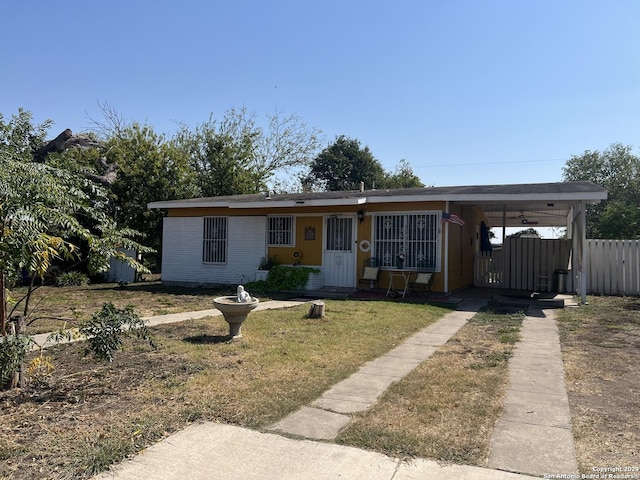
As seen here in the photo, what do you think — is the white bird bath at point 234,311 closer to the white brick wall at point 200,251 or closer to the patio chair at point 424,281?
the patio chair at point 424,281

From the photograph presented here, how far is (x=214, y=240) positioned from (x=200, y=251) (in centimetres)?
67

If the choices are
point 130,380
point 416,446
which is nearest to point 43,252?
point 130,380

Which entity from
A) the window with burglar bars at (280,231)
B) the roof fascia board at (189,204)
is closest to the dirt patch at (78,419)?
the window with burglar bars at (280,231)

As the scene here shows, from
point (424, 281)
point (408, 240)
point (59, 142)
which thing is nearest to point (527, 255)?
point (408, 240)

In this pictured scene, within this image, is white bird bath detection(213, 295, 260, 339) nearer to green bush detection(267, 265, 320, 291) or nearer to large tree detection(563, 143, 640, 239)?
green bush detection(267, 265, 320, 291)

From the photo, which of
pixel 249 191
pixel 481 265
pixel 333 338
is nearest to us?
pixel 333 338

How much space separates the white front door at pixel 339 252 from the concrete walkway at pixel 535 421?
8.02 m

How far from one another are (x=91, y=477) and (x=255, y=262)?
13130 mm

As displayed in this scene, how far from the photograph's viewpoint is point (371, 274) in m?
13.8

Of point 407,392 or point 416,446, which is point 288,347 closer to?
point 407,392

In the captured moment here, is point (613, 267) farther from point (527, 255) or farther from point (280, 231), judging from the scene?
point (280, 231)

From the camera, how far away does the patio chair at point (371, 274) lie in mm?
13750

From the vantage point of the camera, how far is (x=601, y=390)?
489 centimetres

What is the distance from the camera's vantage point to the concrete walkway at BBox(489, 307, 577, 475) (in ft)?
10.6
